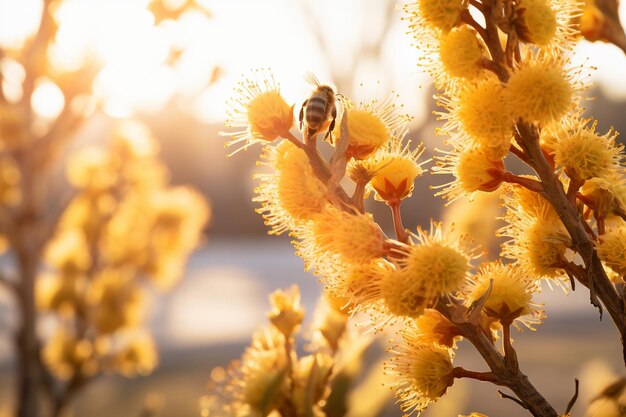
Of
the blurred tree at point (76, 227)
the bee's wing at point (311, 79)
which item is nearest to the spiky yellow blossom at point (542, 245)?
the bee's wing at point (311, 79)

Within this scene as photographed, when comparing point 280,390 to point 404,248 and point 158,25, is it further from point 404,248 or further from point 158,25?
point 158,25

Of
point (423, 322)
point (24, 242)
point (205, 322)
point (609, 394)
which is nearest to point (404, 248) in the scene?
point (423, 322)

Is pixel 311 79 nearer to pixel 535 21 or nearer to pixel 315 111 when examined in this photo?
pixel 315 111

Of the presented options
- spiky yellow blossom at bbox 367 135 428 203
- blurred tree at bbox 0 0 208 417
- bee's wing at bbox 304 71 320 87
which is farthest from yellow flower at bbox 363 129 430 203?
blurred tree at bbox 0 0 208 417

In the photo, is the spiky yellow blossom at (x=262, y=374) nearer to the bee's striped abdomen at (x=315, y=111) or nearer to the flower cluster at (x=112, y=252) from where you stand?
the bee's striped abdomen at (x=315, y=111)

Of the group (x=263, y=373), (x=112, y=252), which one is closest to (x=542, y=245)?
(x=263, y=373)
